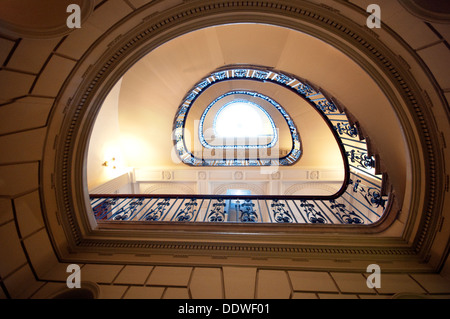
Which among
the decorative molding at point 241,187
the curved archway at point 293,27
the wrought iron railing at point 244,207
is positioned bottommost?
the decorative molding at point 241,187

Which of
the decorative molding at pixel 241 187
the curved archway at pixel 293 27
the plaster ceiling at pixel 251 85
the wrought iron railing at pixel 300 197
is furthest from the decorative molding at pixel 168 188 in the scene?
the curved archway at pixel 293 27

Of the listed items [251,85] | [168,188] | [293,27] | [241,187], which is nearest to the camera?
[293,27]

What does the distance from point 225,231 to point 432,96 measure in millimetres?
2453

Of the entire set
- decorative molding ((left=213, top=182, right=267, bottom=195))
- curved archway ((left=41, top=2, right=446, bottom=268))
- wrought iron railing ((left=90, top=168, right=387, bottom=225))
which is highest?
curved archway ((left=41, top=2, right=446, bottom=268))

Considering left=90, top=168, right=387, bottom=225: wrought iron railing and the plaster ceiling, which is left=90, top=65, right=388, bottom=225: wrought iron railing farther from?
the plaster ceiling

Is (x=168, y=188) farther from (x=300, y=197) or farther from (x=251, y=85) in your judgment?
(x=300, y=197)

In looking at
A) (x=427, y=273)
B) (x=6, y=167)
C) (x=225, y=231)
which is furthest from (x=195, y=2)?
(x=427, y=273)

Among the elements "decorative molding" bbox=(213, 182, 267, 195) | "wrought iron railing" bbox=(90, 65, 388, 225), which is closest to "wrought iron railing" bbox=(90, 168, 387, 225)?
"wrought iron railing" bbox=(90, 65, 388, 225)

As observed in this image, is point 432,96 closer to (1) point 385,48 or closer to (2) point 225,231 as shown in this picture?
(1) point 385,48

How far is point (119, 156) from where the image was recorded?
6.50 m

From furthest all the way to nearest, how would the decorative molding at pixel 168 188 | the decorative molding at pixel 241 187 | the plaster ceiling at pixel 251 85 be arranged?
1. the decorative molding at pixel 241 187
2. the decorative molding at pixel 168 188
3. the plaster ceiling at pixel 251 85

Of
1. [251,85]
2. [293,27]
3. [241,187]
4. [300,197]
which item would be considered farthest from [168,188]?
[293,27]

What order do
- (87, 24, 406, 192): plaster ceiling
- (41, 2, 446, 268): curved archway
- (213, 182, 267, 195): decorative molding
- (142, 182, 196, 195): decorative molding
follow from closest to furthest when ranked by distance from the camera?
(41, 2, 446, 268): curved archway → (87, 24, 406, 192): plaster ceiling → (142, 182, 196, 195): decorative molding → (213, 182, 267, 195): decorative molding

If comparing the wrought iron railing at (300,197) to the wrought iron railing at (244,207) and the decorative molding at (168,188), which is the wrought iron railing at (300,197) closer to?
the wrought iron railing at (244,207)
